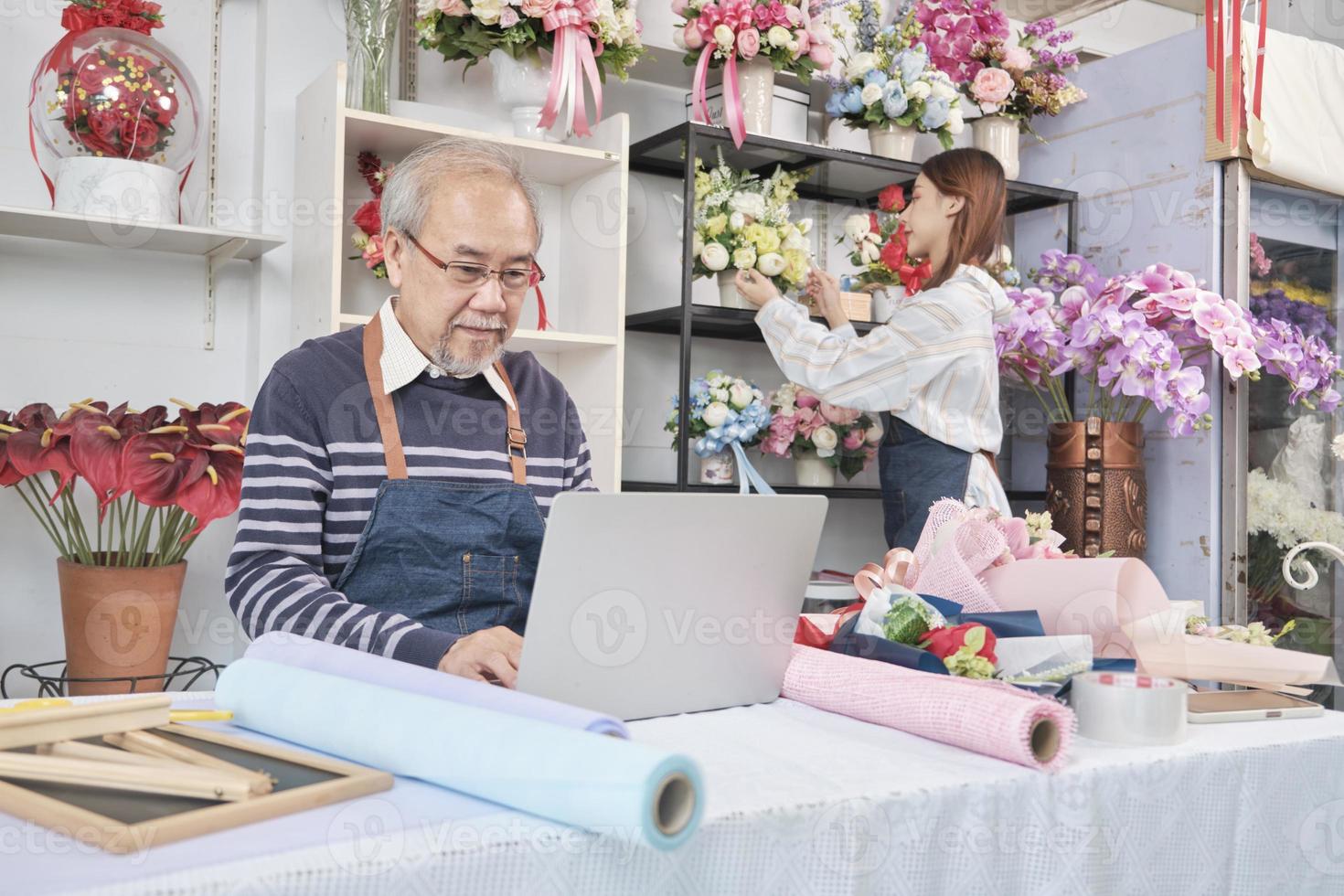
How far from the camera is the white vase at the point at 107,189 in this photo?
7.56 ft

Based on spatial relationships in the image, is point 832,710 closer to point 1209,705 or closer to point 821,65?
point 1209,705

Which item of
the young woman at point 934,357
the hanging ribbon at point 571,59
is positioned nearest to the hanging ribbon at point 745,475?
the young woman at point 934,357

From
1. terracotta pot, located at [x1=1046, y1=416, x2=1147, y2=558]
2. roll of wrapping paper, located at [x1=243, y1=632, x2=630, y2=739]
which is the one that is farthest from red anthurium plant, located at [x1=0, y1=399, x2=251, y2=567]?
terracotta pot, located at [x1=1046, y1=416, x2=1147, y2=558]

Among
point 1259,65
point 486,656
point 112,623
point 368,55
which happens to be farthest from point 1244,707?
point 1259,65

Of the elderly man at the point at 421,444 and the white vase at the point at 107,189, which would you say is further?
the white vase at the point at 107,189

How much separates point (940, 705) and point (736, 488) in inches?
82.4

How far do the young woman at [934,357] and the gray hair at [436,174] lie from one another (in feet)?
3.85

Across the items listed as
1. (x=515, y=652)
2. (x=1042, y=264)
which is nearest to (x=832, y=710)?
(x=515, y=652)

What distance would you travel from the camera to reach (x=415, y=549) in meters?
1.64

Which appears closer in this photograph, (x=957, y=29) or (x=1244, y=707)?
(x=1244, y=707)

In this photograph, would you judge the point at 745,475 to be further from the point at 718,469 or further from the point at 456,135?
the point at 456,135

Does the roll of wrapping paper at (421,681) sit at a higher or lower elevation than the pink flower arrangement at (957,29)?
lower

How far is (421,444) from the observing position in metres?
1.71

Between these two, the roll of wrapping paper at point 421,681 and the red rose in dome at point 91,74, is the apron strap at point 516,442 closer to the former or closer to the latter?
the roll of wrapping paper at point 421,681
